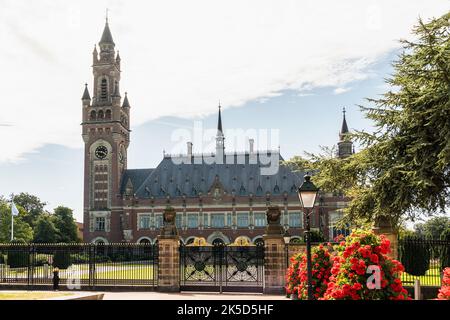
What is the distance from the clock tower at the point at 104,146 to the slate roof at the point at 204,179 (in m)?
2.84

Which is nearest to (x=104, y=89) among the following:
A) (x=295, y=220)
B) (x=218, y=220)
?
(x=218, y=220)

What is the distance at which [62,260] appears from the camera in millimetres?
25672

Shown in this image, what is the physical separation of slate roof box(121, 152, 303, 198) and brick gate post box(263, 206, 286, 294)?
4472 cm

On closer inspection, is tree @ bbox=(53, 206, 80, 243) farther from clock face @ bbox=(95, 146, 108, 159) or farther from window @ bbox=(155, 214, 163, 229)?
window @ bbox=(155, 214, 163, 229)

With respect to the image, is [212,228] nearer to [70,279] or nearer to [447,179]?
[70,279]

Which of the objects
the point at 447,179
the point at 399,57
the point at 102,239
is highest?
the point at 399,57

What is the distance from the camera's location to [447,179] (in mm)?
17766

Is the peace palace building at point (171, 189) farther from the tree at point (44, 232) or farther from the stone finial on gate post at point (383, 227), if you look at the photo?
the stone finial on gate post at point (383, 227)

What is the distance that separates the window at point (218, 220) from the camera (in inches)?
2522

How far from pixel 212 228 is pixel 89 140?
20.2 m

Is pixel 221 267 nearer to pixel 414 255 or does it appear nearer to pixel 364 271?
pixel 414 255

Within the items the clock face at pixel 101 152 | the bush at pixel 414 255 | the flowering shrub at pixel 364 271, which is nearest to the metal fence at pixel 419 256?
the bush at pixel 414 255

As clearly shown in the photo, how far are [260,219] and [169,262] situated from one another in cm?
4362
